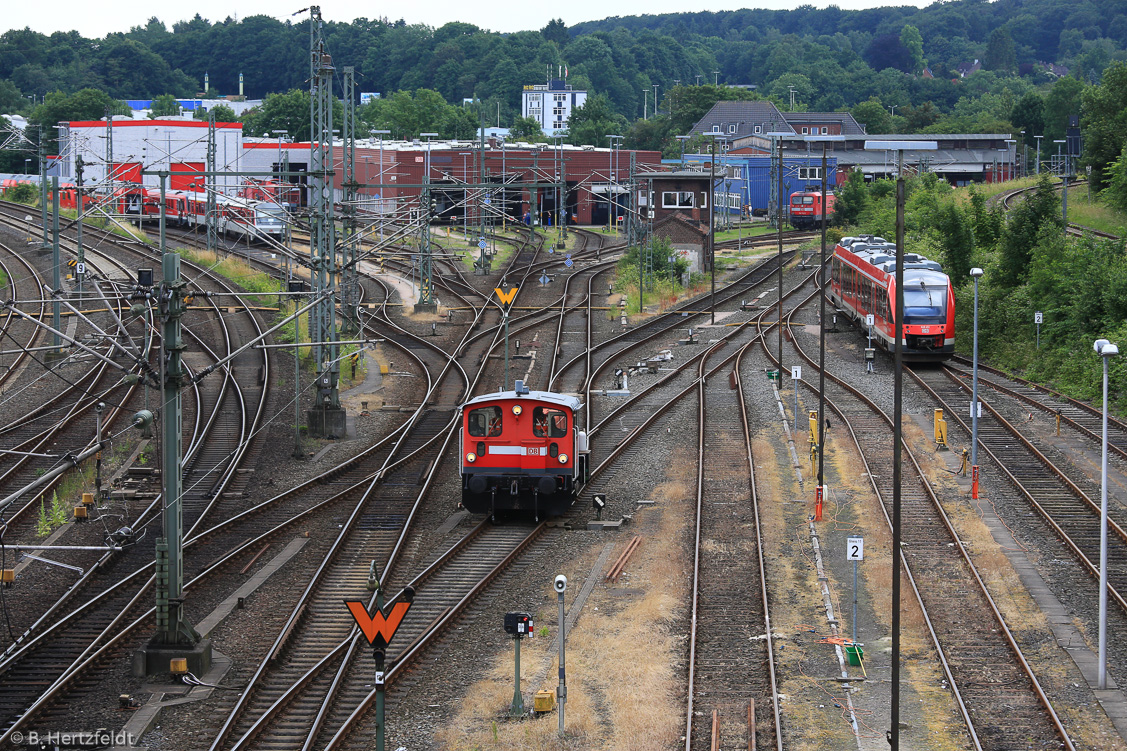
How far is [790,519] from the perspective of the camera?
23.6 meters

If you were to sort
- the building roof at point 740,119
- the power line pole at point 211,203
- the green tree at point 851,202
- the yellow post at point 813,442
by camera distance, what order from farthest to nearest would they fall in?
the building roof at point 740,119 < the green tree at point 851,202 < the power line pole at point 211,203 < the yellow post at point 813,442

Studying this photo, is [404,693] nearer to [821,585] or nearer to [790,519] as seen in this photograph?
[821,585]

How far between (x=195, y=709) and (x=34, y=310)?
105 ft

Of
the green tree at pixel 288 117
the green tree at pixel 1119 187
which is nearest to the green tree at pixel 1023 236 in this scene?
the green tree at pixel 1119 187

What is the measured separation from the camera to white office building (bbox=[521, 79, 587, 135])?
7279 inches

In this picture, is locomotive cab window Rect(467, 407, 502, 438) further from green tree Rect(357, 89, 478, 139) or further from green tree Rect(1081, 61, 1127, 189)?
green tree Rect(357, 89, 478, 139)

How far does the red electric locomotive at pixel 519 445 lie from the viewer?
22.4 m

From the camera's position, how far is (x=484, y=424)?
22.5 meters

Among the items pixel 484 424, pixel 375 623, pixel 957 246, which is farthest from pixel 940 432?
pixel 957 246

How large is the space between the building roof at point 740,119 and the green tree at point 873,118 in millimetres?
15937

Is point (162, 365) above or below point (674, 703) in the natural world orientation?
above

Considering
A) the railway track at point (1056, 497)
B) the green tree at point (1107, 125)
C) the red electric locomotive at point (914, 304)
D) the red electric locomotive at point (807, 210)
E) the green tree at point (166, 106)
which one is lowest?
the railway track at point (1056, 497)

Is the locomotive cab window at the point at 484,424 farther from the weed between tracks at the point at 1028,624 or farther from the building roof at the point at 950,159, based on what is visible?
A: the building roof at the point at 950,159

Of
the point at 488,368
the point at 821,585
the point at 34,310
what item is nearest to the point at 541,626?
the point at 821,585
